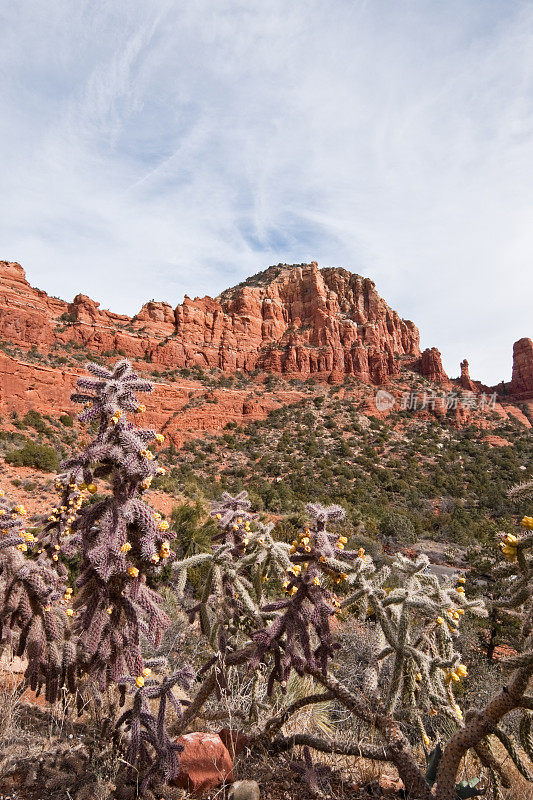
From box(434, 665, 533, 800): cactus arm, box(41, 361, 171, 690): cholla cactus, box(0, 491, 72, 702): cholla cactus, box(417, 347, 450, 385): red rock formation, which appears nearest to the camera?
box(434, 665, 533, 800): cactus arm

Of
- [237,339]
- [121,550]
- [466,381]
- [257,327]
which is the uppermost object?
[257,327]

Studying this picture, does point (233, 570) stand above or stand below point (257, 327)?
below

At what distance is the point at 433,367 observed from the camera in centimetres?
7050

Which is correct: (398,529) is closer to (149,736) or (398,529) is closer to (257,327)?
(149,736)

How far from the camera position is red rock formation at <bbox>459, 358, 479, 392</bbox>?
76287 mm

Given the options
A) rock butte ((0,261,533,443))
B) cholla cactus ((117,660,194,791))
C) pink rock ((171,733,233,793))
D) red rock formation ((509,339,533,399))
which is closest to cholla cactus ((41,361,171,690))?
cholla cactus ((117,660,194,791))

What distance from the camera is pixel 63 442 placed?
33188 millimetres

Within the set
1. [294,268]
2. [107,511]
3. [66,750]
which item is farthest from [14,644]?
[294,268]

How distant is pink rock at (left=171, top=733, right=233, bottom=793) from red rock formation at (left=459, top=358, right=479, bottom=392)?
267 ft

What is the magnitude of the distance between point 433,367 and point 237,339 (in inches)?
1381

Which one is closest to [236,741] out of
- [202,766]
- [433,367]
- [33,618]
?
[202,766]

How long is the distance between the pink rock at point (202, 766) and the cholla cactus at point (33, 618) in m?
1.20

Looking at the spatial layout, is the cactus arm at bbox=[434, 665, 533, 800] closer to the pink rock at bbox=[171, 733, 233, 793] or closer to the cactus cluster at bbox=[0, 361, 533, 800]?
the cactus cluster at bbox=[0, 361, 533, 800]

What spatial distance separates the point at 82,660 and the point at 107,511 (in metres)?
1.68
